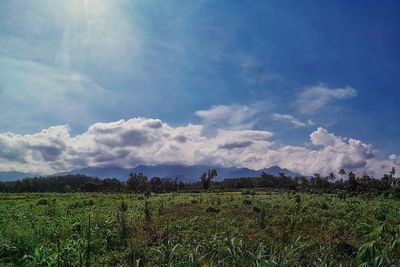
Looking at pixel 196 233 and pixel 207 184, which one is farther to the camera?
pixel 207 184

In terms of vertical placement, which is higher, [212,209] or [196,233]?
[212,209]

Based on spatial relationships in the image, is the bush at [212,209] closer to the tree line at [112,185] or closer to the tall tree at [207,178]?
Result: the tree line at [112,185]

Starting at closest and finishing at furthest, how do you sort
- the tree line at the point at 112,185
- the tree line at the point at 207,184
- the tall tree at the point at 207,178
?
the tree line at the point at 207,184 → the tree line at the point at 112,185 → the tall tree at the point at 207,178

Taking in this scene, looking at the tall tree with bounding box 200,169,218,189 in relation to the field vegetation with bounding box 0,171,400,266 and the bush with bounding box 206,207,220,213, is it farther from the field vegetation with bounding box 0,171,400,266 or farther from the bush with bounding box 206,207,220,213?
the bush with bounding box 206,207,220,213

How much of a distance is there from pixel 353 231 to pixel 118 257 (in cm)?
1078

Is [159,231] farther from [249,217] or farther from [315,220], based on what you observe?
[315,220]

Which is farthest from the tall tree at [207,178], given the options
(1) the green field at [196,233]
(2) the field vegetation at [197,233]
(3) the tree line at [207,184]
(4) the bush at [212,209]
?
(4) the bush at [212,209]

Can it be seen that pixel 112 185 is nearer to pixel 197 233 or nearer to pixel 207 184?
pixel 207 184

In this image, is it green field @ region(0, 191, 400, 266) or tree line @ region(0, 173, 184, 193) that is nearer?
green field @ region(0, 191, 400, 266)

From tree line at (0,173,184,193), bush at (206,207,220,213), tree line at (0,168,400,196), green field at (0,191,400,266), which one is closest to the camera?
green field at (0,191,400,266)

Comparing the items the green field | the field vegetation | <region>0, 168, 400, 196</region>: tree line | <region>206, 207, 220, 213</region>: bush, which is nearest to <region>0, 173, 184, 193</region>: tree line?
<region>0, 168, 400, 196</region>: tree line

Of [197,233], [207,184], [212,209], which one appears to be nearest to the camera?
[197,233]

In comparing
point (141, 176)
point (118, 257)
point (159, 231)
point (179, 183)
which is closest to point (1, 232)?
point (118, 257)

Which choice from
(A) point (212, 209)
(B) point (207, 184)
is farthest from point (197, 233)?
(B) point (207, 184)
